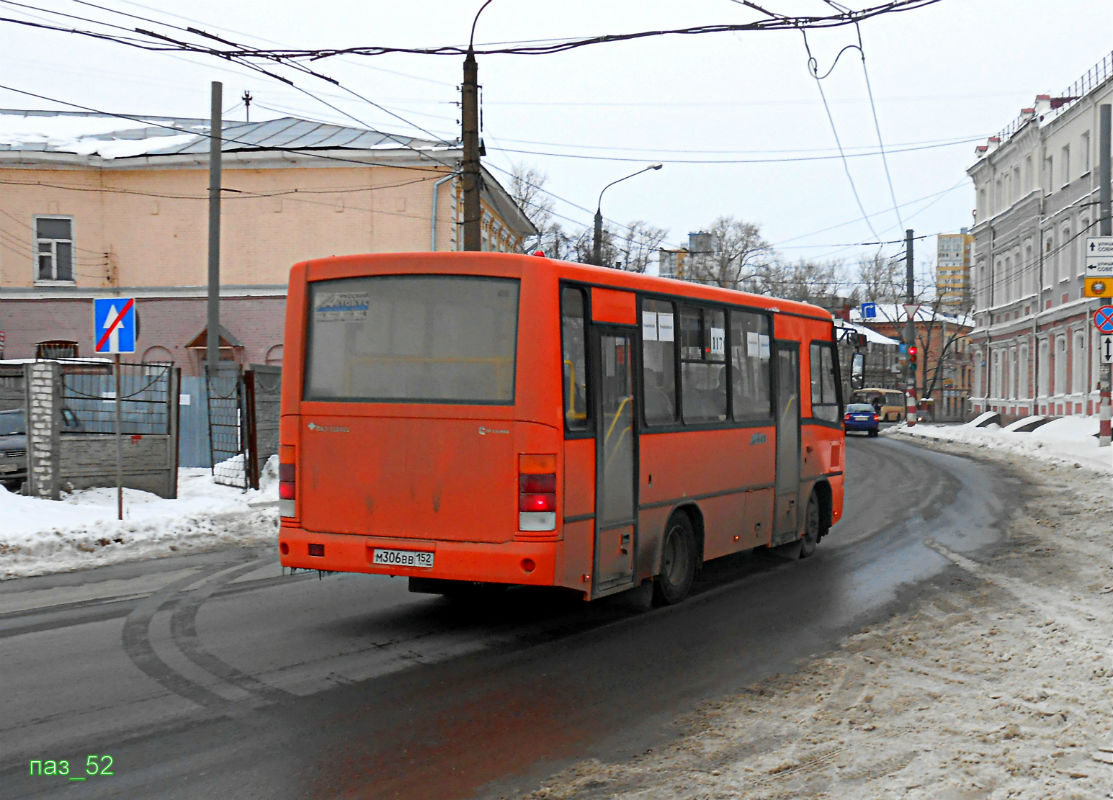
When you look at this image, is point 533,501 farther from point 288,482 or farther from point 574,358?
point 288,482

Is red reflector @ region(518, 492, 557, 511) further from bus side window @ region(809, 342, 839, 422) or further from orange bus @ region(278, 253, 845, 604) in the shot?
bus side window @ region(809, 342, 839, 422)

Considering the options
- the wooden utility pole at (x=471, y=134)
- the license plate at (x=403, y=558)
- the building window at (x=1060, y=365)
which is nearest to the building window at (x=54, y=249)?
the wooden utility pole at (x=471, y=134)

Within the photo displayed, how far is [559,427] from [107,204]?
31.0 metres

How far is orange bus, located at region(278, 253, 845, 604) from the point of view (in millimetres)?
7559

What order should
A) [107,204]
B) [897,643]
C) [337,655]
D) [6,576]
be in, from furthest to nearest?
[107,204], [6,576], [897,643], [337,655]

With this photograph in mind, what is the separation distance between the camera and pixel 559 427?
761cm

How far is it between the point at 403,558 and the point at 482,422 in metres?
1.10

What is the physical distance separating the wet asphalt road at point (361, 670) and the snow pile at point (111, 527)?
0.89 meters

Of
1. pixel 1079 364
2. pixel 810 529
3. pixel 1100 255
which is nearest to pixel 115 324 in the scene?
pixel 810 529

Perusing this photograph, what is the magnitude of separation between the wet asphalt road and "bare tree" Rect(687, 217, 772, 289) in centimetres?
6888

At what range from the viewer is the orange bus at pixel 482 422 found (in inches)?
298

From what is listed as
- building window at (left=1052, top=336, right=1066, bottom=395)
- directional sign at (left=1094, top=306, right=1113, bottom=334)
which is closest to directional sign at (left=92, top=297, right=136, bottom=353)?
directional sign at (left=1094, top=306, right=1113, bottom=334)

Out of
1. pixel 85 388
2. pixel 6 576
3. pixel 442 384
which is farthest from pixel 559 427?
pixel 85 388

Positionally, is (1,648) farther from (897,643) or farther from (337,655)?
(897,643)
